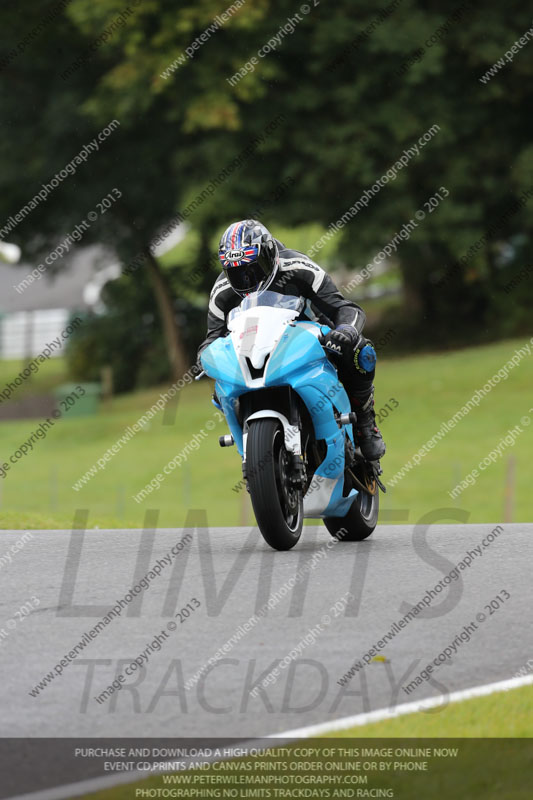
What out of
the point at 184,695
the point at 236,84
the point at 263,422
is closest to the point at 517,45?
the point at 236,84

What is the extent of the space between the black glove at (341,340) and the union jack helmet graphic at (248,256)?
526mm

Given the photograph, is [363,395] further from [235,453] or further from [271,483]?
[235,453]

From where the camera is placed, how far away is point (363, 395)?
888cm

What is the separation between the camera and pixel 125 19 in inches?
1250

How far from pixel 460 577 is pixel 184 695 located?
2.61 meters

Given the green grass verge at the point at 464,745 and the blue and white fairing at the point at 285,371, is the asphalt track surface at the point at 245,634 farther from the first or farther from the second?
the blue and white fairing at the point at 285,371

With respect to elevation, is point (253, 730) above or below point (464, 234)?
above

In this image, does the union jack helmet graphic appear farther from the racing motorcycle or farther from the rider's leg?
the rider's leg

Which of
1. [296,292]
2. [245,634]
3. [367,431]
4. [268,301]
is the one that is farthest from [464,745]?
[367,431]

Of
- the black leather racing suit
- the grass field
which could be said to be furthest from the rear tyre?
the grass field

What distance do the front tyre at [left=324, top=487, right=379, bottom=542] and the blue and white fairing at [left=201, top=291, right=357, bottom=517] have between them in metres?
0.53

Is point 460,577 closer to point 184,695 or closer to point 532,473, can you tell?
point 184,695

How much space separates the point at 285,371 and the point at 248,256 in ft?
2.45

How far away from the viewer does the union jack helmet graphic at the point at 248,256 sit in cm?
816
